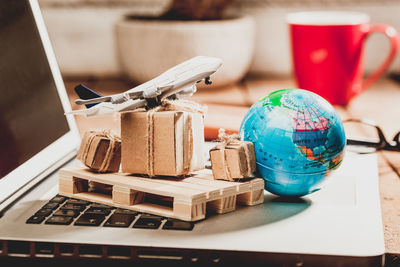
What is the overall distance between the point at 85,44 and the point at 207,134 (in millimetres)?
1025

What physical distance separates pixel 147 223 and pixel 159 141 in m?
0.10

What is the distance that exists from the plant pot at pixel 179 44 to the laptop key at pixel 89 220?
2.95 ft

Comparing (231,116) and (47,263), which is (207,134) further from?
(47,263)

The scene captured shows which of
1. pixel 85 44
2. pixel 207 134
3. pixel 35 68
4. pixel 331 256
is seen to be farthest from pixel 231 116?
pixel 85 44

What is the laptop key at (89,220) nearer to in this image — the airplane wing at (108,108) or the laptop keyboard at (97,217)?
the laptop keyboard at (97,217)

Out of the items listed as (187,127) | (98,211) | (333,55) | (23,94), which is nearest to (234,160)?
(187,127)

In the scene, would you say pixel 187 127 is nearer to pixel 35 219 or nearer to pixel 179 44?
pixel 35 219

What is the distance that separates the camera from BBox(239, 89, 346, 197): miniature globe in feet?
2.07

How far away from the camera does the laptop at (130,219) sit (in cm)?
54

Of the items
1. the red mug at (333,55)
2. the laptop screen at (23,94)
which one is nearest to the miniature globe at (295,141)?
the laptop screen at (23,94)

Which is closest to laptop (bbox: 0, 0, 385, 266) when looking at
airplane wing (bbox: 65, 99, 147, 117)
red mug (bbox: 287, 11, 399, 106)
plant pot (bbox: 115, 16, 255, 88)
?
airplane wing (bbox: 65, 99, 147, 117)

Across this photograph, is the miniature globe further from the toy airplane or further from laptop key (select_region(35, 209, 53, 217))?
laptop key (select_region(35, 209, 53, 217))

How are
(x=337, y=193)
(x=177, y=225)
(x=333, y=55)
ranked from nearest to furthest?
(x=177, y=225)
(x=337, y=193)
(x=333, y=55)

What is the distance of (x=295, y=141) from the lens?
63cm
